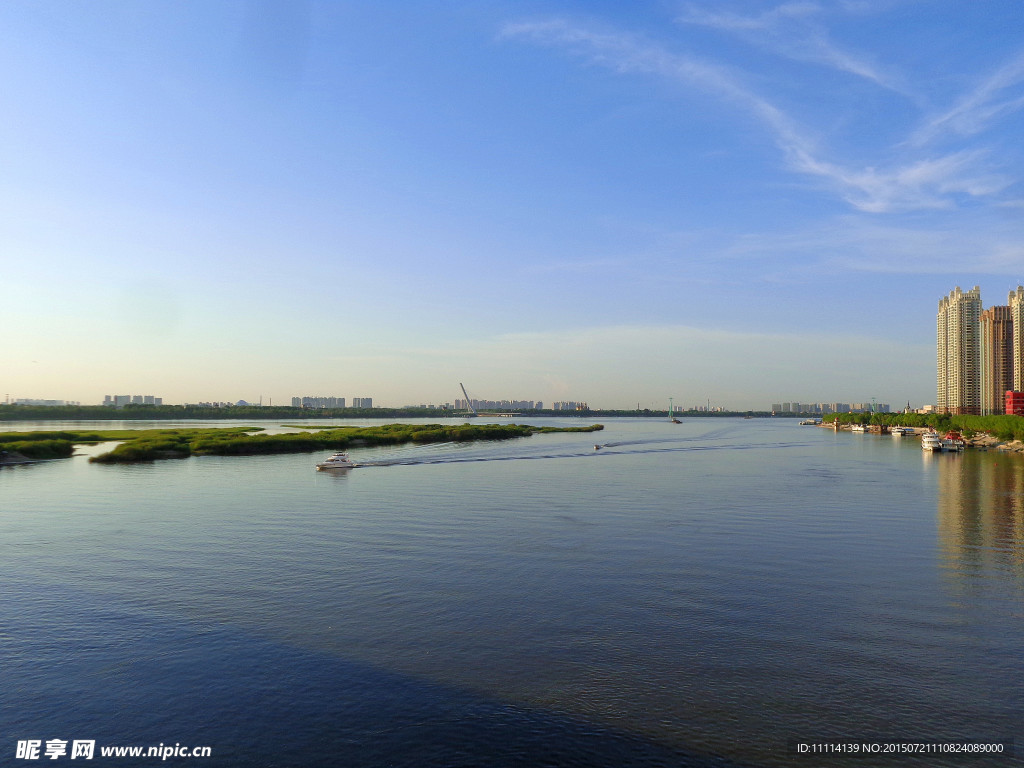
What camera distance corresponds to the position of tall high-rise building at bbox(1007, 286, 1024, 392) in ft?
546

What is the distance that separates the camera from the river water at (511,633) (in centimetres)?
1268

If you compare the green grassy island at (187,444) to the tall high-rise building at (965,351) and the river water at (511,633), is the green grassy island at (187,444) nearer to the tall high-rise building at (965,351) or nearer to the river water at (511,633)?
the river water at (511,633)

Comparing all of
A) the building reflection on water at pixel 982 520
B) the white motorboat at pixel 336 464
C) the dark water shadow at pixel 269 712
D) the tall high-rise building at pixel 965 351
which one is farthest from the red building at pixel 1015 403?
the dark water shadow at pixel 269 712

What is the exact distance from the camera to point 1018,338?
551 ft

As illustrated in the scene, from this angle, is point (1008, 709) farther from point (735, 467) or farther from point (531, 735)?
point (735, 467)

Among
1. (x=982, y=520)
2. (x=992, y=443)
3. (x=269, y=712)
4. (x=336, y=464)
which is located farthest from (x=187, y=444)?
(x=992, y=443)

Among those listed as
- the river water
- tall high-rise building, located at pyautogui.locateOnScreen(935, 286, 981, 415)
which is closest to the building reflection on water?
the river water

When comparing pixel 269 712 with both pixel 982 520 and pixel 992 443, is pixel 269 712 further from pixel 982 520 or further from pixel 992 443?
pixel 992 443

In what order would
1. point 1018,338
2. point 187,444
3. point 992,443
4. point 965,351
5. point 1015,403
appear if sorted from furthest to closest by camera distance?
1. point 965,351
2. point 1018,338
3. point 1015,403
4. point 992,443
5. point 187,444

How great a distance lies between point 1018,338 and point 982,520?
550ft

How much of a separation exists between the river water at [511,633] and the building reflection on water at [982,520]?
0.32 m

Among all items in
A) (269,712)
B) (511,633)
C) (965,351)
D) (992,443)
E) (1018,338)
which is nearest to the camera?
(269,712)

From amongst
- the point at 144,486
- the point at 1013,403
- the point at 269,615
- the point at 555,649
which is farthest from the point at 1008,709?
the point at 1013,403

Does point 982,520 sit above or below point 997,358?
below
